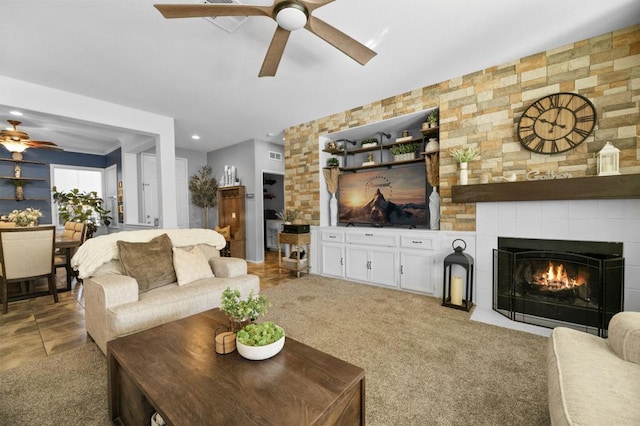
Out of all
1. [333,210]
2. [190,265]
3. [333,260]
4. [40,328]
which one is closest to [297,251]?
[333,260]

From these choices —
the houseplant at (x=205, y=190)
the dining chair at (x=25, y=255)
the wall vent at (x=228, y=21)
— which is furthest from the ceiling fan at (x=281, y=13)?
the houseplant at (x=205, y=190)

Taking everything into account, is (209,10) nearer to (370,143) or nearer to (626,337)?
(626,337)

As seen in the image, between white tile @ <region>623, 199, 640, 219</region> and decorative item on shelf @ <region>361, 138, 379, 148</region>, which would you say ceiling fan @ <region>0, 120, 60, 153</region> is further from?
white tile @ <region>623, 199, 640, 219</region>

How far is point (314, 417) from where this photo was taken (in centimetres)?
93

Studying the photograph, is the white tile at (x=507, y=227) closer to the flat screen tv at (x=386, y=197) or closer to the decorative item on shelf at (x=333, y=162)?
the flat screen tv at (x=386, y=197)

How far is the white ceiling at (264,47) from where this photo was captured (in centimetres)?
208

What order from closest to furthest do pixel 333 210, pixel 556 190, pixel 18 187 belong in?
pixel 556 190 → pixel 333 210 → pixel 18 187

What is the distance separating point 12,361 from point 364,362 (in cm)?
268

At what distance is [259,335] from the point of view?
51.5 inches

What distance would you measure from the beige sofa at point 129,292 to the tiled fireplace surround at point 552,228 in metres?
2.56

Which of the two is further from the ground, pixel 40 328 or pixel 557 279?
pixel 557 279

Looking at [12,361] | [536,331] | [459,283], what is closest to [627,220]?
[536,331]

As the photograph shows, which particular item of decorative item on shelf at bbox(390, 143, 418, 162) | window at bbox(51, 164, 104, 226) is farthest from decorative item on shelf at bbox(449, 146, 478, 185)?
window at bbox(51, 164, 104, 226)

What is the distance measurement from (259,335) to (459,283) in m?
2.55
